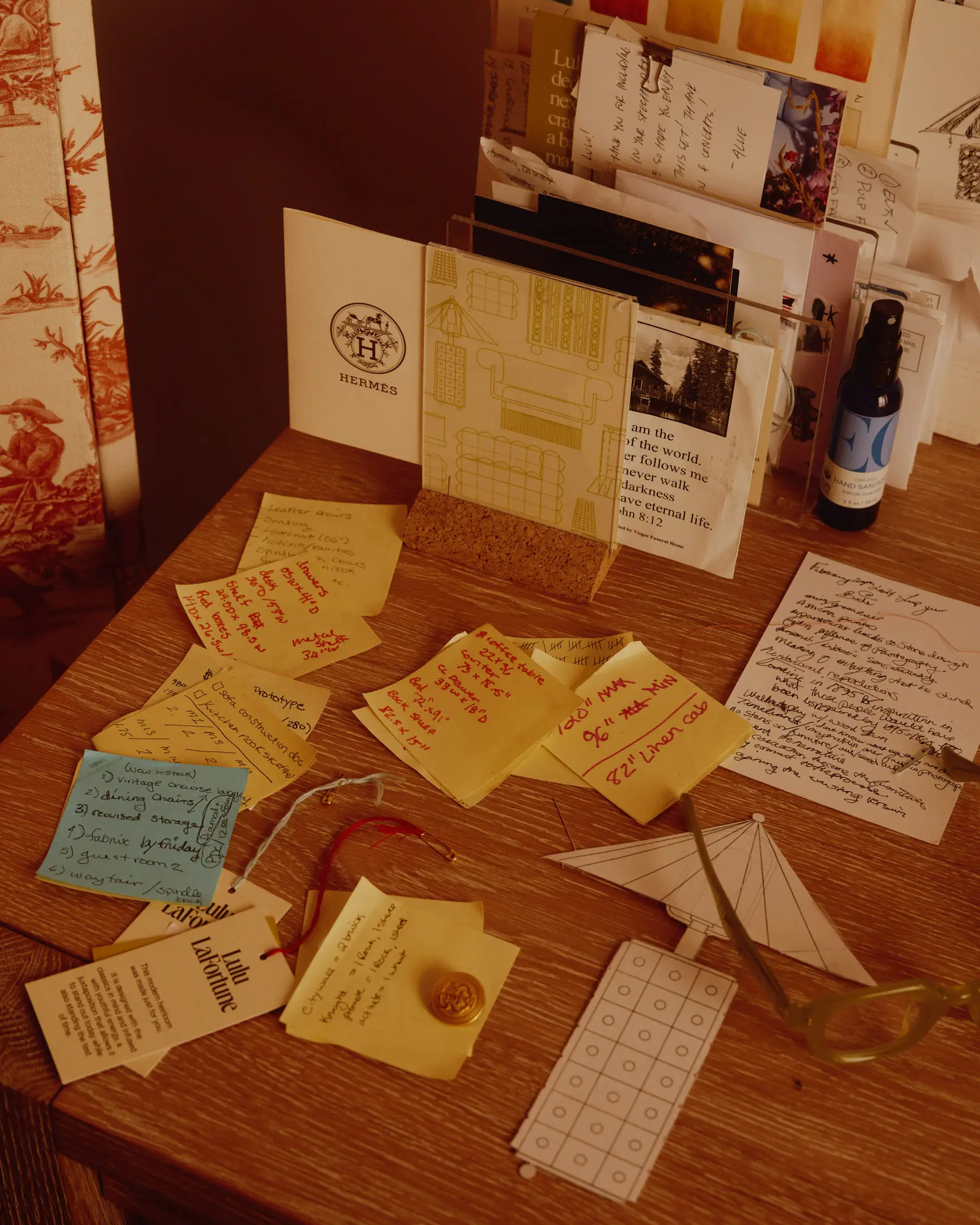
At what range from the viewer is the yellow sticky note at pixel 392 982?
69 cm

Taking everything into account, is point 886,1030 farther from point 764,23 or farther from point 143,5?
point 143,5

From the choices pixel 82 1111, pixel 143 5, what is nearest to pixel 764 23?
pixel 143 5

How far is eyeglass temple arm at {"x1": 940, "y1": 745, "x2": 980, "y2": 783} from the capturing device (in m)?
0.82

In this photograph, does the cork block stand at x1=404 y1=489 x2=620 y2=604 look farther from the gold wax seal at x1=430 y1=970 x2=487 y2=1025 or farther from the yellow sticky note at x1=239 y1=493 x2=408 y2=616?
the gold wax seal at x1=430 y1=970 x2=487 y2=1025

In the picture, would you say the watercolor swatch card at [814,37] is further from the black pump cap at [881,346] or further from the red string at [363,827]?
the red string at [363,827]

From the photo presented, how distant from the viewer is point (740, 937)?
0.71m

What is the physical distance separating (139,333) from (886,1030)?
49.6 inches

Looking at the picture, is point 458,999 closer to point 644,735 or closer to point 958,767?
point 644,735

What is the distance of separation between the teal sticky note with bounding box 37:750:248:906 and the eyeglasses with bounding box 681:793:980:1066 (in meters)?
0.30

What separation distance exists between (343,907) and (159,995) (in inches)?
4.4

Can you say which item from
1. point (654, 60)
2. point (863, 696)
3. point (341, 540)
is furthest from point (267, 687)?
point (654, 60)

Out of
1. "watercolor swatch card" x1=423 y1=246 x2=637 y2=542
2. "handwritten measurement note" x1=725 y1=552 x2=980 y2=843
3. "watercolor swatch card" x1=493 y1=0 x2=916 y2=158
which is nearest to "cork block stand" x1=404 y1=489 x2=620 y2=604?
"watercolor swatch card" x1=423 y1=246 x2=637 y2=542

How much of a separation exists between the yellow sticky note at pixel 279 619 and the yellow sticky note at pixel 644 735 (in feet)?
0.54

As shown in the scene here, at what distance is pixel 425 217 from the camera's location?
4.54 ft
